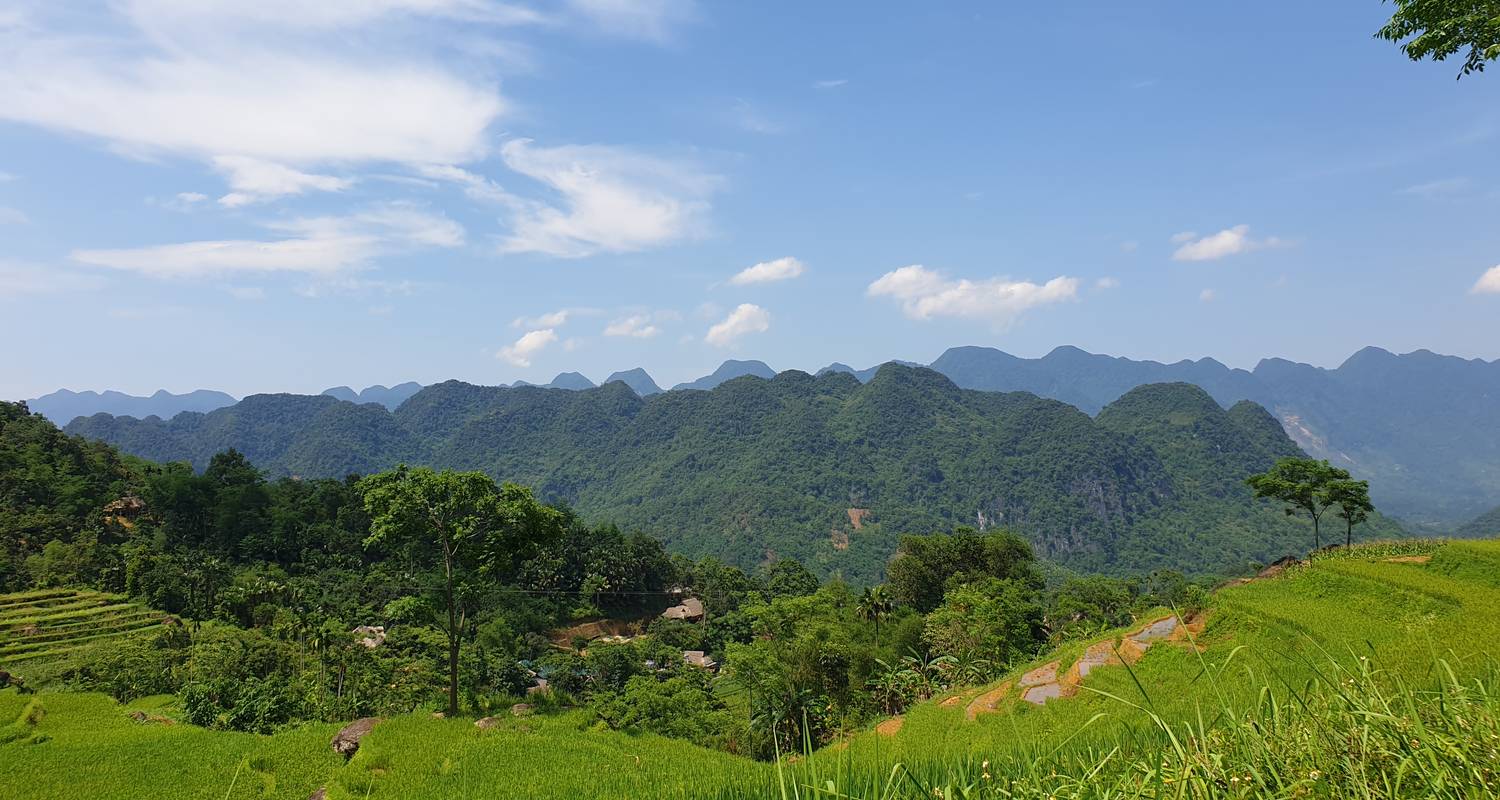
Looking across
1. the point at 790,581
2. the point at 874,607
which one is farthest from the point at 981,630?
the point at 790,581

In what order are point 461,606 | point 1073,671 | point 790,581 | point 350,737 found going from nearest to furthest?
point 350,737 → point 1073,671 → point 461,606 → point 790,581

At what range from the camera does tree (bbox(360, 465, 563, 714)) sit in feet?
53.8

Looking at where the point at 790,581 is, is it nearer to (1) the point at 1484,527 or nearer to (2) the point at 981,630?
(2) the point at 981,630

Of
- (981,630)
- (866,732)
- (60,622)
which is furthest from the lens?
(60,622)

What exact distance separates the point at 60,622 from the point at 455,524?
144 ft

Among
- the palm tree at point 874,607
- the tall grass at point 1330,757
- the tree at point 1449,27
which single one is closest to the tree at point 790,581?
the palm tree at point 874,607

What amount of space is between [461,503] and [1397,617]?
1993 centimetres

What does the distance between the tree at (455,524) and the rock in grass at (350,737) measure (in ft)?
6.72

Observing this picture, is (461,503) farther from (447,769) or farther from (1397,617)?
(1397,617)

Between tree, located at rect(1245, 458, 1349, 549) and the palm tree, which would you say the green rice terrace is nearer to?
tree, located at rect(1245, 458, 1349, 549)

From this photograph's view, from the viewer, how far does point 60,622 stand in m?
40.9

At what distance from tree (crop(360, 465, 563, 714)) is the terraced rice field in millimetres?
31575

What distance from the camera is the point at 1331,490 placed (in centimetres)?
2675

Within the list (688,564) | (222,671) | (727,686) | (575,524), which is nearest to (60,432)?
(575,524)
